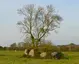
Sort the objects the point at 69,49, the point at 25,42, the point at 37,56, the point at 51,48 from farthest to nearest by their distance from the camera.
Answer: the point at 69,49, the point at 25,42, the point at 51,48, the point at 37,56

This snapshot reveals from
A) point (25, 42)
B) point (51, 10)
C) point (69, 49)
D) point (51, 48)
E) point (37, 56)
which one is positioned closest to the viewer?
point (37, 56)

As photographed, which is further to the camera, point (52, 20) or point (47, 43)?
point (52, 20)

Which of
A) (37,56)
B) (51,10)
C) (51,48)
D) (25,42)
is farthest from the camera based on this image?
(51,10)

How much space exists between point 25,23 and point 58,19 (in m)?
8.18

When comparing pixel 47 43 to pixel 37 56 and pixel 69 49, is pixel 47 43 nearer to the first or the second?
pixel 37 56

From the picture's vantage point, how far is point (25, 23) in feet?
234

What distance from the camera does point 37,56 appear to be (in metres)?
44.6

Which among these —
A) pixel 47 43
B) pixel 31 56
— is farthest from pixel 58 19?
pixel 31 56

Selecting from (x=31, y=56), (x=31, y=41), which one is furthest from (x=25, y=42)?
(x=31, y=56)

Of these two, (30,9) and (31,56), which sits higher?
(30,9)

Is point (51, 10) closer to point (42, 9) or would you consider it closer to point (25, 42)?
point (42, 9)

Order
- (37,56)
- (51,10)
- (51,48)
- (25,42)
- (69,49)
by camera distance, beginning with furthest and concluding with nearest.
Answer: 1. (69,49)
2. (51,10)
3. (25,42)
4. (51,48)
5. (37,56)

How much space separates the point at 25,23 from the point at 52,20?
6575mm

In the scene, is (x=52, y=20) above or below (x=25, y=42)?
above
